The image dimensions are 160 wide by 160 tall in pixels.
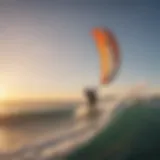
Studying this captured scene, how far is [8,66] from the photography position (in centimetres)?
111

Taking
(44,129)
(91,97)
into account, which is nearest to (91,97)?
(91,97)

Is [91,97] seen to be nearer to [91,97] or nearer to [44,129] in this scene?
[91,97]

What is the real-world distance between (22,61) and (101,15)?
0.32 metres

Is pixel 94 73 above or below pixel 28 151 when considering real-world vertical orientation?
above

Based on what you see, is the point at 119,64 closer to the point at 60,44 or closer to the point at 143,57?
the point at 143,57

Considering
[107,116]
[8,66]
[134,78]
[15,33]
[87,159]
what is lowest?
[87,159]

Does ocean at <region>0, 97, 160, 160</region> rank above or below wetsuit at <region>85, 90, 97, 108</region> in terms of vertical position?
below

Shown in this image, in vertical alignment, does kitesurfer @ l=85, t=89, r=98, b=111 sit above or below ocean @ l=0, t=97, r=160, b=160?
above

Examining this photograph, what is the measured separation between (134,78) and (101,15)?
247 millimetres

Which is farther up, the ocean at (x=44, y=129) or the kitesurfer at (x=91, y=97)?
the kitesurfer at (x=91, y=97)

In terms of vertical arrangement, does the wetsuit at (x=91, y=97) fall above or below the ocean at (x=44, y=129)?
above

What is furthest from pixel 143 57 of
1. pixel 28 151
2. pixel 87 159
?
pixel 28 151

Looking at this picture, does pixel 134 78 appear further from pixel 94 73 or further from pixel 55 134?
pixel 55 134

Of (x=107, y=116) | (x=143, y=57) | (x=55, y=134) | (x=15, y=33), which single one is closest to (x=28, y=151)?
(x=55, y=134)
